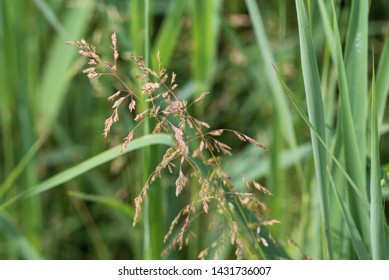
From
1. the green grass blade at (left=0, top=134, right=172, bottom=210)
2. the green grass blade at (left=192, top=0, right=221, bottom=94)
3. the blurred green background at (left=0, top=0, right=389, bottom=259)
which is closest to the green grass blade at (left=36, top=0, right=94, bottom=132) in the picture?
the blurred green background at (left=0, top=0, right=389, bottom=259)

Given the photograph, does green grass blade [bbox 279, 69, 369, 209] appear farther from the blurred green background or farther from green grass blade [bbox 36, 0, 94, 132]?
green grass blade [bbox 36, 0, 94, 132]

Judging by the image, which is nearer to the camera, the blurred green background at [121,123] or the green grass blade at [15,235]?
the green grass blade at [15,235]

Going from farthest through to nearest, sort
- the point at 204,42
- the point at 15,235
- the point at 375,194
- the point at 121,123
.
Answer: the point at 121,123
the point at 204,42
the point at 15,235
the point at 375,194

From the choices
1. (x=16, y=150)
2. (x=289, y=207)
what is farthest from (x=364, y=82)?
(x=16, y=150)

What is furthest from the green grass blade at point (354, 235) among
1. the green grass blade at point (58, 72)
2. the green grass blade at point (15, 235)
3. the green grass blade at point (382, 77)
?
the green grass blade at point (58, 72)

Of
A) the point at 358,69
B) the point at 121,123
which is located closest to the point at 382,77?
the point at 358,69

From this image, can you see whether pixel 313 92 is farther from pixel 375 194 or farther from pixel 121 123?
pixel 121 123

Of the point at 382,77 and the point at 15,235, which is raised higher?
the point at 382,77

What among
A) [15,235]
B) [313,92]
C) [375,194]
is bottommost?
[15,235]

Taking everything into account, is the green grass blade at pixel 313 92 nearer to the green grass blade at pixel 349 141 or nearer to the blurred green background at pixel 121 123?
the green grass blade at pixel 349 141
